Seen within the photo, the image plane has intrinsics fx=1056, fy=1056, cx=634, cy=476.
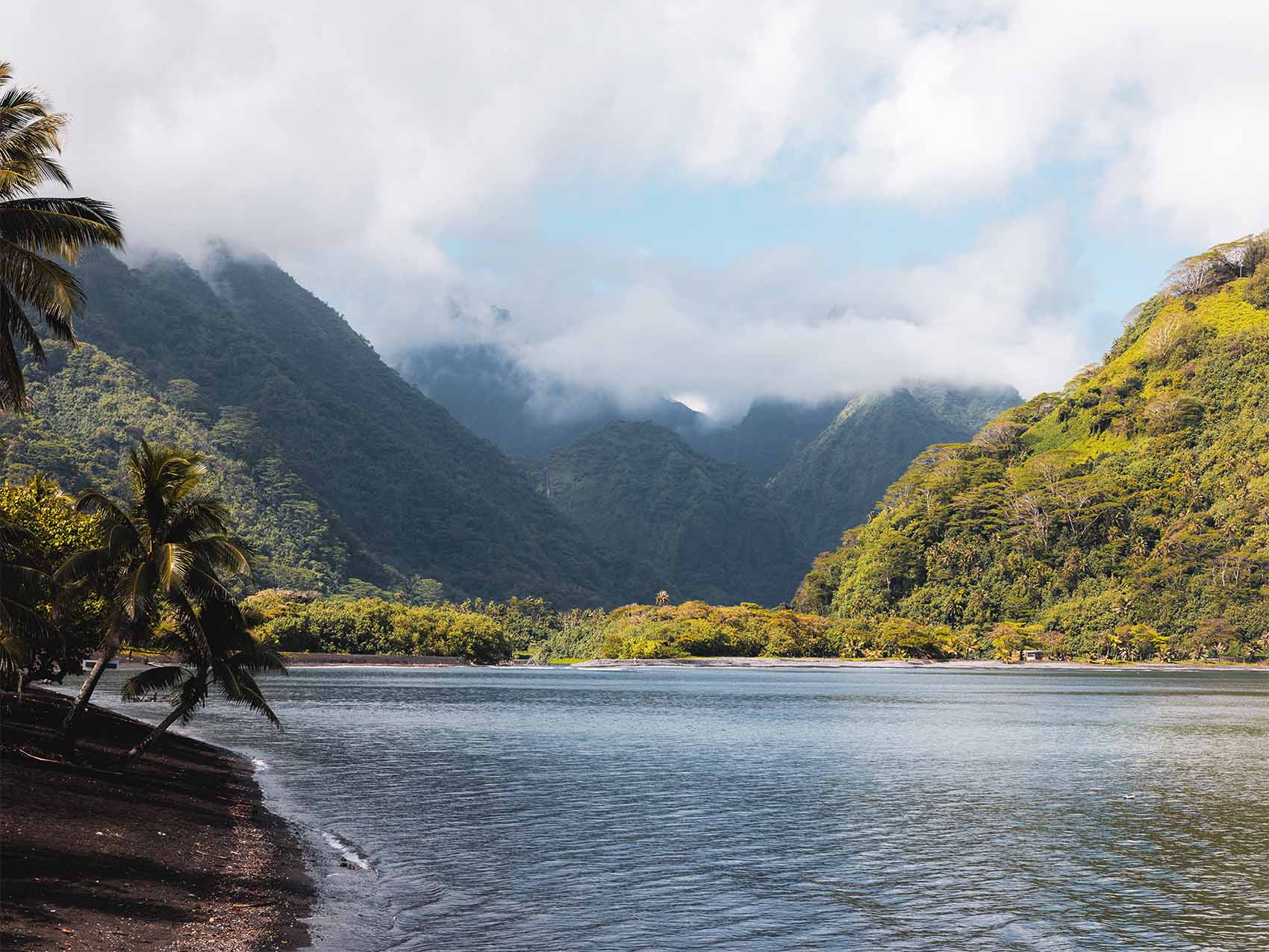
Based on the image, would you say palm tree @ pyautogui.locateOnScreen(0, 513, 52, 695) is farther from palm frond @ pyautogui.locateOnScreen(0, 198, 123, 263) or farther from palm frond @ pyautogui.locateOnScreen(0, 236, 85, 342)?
palm frond @ pyautogui.locateOnScreen(0, 198, 123, 263)

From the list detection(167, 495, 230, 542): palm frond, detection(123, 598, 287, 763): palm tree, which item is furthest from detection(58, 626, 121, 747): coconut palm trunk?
detection(167, 495, 230, 542): palm frond

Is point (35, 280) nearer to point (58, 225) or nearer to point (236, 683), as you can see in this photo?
point (58, 225)

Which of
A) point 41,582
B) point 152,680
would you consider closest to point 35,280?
point 152,680

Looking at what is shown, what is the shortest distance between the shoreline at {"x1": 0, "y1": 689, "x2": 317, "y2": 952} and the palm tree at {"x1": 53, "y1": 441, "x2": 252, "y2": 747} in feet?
15.8

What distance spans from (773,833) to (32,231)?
33656 mm

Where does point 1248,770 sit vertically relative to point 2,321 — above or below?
below

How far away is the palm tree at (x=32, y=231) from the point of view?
96.8 feet

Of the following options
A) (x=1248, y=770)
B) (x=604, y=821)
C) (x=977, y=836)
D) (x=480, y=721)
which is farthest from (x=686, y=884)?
(x=480, y=721)

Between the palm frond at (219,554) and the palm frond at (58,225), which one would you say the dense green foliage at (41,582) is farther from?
the palm frond at (58,225)

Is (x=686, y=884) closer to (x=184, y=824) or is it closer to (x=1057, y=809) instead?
(x=184, y=824)

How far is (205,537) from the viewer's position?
4125cm

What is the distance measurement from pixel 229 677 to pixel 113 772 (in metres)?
5.33

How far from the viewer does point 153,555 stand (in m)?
38.9

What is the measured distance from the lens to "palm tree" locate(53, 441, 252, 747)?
38656mm
